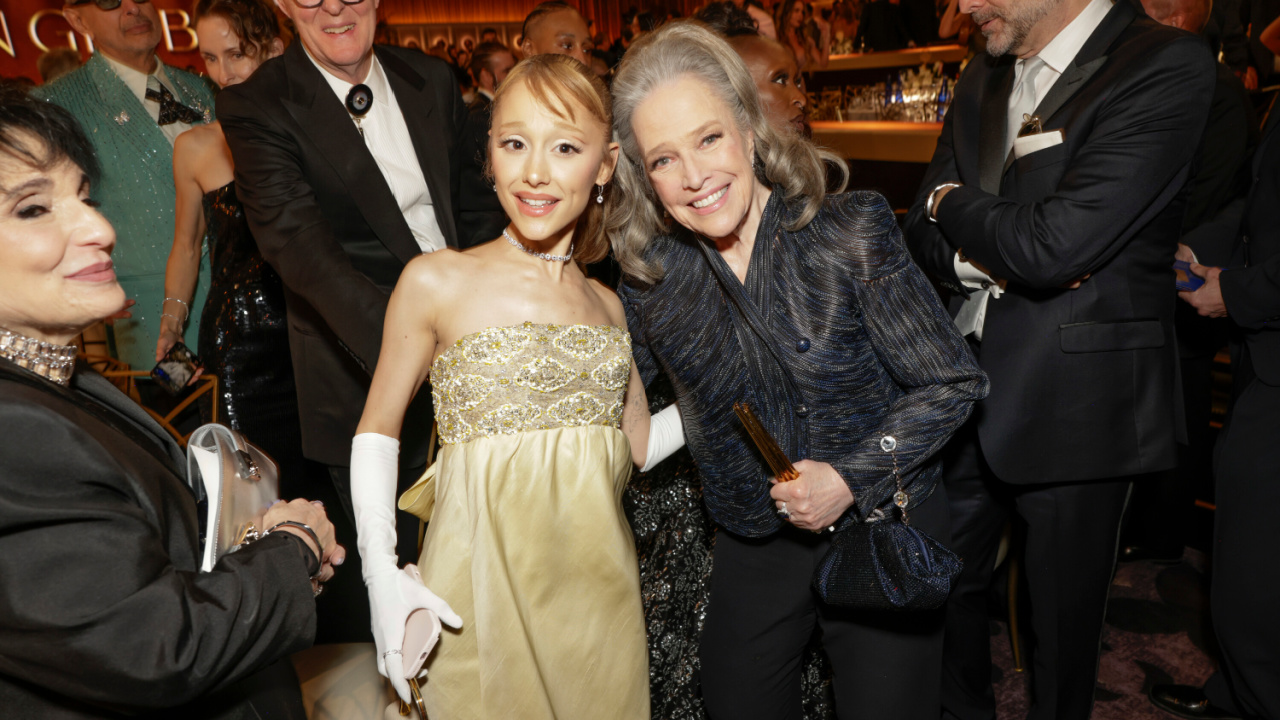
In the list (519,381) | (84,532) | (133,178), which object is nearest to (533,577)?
(519,381)

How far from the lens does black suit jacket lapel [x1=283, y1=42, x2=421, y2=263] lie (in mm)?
2088

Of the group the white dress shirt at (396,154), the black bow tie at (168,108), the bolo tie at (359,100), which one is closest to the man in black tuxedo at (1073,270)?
the white dress shirt at (396,154)

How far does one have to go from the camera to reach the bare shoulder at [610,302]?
1799 mm

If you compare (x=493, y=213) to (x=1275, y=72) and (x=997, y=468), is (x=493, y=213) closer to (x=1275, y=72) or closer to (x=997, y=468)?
(x=997, y=468)

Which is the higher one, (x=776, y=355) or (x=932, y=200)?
(x=932, y=200)

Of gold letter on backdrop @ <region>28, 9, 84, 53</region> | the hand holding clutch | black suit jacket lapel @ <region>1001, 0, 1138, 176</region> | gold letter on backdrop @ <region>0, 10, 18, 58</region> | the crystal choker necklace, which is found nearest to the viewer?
the crystal choker necklace

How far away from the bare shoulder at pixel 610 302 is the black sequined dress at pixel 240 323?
5.29 ft

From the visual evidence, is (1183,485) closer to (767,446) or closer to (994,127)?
(994,127)

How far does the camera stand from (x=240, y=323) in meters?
2.95

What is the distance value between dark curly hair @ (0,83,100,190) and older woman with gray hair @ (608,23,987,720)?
0.93 metres

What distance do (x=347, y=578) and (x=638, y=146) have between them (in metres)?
2.42

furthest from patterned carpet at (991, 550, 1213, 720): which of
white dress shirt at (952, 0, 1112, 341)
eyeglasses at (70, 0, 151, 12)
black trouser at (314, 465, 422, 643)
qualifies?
eyeglasses at (70, 0, 151, 12)

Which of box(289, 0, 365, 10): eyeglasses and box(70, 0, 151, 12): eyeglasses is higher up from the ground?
box(70, 0, 151, 12): eyeglasses

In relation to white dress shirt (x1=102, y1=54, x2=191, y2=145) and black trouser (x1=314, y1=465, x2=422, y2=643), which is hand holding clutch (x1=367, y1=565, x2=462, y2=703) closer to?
black trouser (x1=314, y1=465, x2=422, y2=643)
